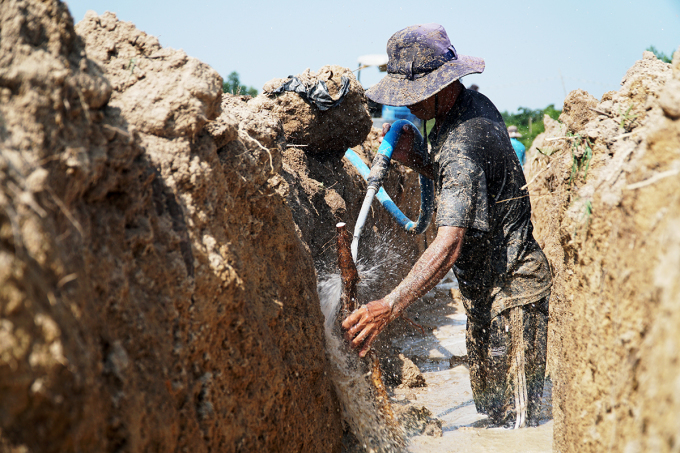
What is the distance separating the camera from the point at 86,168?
3.86ft

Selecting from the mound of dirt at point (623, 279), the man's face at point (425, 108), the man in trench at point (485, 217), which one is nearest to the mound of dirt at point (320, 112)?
the man in trench at point (485, 217)

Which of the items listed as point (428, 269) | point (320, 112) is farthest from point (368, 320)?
point (320, 112)

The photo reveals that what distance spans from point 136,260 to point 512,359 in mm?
2392

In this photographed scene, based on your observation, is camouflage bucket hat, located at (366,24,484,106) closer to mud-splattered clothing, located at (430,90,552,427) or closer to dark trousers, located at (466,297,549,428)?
mud-splattered clothing, located at (430,90,552,427)

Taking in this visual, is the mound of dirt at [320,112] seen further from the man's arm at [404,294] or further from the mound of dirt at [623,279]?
the mound of dirt at [623,279]

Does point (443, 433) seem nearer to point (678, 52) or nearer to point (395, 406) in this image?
point (395, 406)

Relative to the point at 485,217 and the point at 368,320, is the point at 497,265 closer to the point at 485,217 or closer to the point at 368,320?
the point at 485,217

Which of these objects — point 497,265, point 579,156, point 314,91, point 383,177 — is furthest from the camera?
point 314,91

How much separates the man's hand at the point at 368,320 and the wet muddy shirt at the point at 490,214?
0.59 meters

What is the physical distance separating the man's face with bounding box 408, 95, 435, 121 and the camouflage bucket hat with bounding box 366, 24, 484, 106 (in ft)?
0.34

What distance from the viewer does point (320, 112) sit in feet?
13.0

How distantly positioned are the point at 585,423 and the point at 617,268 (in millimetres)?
606

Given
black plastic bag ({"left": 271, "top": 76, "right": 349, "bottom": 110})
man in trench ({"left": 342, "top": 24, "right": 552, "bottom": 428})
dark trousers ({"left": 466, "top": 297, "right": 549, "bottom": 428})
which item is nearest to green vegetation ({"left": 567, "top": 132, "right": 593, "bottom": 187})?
man in trench ({"left": 342, "top": 24, "right": 552, "bottom": 428})

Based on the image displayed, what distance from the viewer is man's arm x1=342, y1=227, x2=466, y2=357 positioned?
7.94 feet
